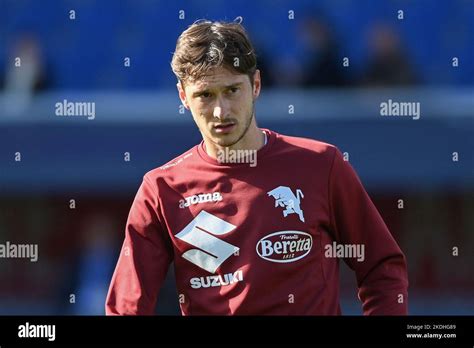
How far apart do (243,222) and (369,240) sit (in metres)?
0.40

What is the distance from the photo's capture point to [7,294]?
664cm

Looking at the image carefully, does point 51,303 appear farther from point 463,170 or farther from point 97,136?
point 463,170

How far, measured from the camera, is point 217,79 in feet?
10.0

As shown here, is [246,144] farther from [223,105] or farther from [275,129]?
[275,129]

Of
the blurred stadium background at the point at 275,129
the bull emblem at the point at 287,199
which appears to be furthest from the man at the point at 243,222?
the blurred stadium background at the point at 275,129

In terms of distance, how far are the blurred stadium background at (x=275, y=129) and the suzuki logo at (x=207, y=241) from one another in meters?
2.92

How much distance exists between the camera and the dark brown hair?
3.07m

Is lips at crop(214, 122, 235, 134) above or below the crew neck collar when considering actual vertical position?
above

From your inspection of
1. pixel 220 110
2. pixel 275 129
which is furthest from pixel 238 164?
pixel 275 129

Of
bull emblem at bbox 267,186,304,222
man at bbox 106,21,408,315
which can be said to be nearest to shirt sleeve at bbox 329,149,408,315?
man at bbox 106,21,408,315

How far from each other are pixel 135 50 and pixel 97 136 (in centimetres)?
140

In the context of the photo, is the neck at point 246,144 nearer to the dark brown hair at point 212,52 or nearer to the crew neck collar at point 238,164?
the crew neck collar at point 238,164

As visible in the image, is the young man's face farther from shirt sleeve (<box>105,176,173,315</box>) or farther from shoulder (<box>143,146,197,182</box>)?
shirt sleeve (<box>105,176,173,315</box>)
